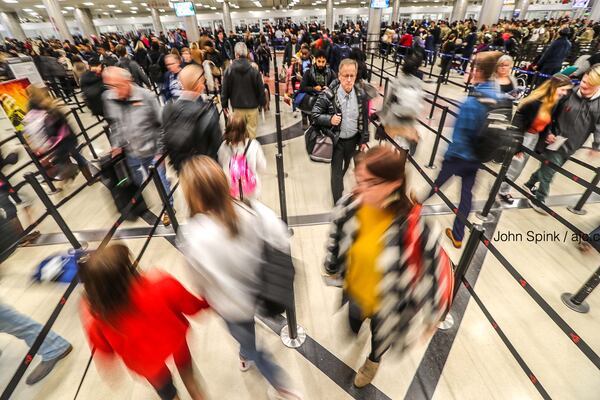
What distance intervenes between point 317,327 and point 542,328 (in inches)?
68.8

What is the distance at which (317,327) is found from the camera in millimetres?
2346

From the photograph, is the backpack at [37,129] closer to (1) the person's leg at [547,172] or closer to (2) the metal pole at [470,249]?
(2) the metal pole at [470,249]

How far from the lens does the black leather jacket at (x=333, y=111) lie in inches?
114

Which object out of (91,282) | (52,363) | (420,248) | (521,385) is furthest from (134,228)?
(521,385)

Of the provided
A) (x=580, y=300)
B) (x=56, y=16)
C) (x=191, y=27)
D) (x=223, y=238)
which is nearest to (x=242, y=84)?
(x=223, y=238)

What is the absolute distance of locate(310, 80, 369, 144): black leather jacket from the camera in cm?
289

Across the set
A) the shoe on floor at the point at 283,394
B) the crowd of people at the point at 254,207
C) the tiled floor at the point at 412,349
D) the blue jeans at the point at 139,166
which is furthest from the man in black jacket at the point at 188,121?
the shoe on floor at the point at 283,394

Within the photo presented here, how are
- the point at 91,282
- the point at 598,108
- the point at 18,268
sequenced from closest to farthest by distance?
the point at 91,282 < the point at 598,108 < the point at 18,268

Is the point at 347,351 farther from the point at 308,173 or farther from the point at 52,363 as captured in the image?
the point at 308,173

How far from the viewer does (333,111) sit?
Result: 117 inches

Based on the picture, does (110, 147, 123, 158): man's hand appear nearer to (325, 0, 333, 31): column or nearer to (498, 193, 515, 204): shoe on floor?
(498, 193, 515, 204): shoe on floor

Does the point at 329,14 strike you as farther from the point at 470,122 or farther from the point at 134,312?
the point at 134,312

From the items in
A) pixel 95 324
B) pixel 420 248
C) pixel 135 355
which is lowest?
pixel 135 355

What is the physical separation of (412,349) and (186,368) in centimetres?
150
